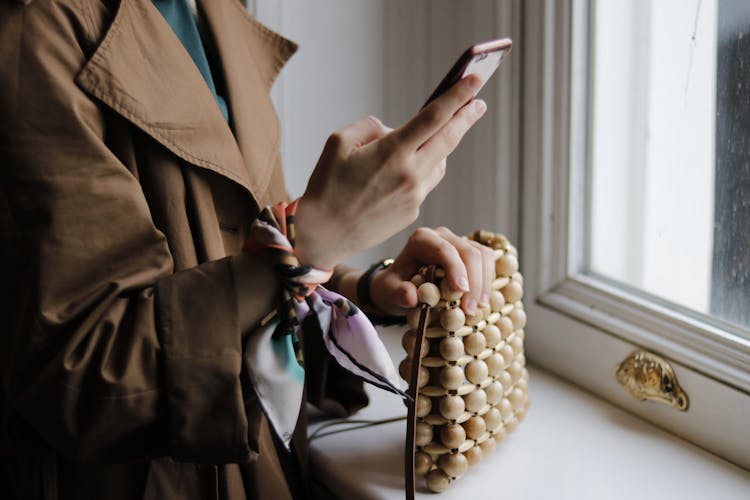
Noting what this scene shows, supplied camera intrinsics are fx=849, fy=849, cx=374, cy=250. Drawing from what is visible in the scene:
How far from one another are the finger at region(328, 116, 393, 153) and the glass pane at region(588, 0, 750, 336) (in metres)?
0.39

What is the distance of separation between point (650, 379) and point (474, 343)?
0.90 feet

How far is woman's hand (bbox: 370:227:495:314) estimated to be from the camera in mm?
853

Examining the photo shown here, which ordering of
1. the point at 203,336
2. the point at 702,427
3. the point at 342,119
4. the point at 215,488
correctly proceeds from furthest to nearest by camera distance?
the point at 342,119
the point at 702,427
the point at 215,488
the point at 203,336

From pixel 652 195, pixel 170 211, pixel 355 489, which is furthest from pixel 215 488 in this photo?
pixel 652 195

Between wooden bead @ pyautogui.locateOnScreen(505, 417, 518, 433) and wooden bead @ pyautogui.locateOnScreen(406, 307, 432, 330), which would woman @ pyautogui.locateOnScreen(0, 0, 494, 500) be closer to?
wooden bead @ pyautogui.locateOnScreen(406, 307, 432, 330)

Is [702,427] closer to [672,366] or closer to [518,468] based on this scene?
[672,366]

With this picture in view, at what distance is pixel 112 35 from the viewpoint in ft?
2.55

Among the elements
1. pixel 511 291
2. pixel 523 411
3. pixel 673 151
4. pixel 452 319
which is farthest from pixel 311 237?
pixel 673 151

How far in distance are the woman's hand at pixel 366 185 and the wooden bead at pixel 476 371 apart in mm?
183

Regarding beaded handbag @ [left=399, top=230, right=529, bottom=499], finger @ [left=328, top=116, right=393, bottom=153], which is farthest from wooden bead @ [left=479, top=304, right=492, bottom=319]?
finger @ [left=328, top=116, right=393, bottom=153]

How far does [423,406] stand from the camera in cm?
87

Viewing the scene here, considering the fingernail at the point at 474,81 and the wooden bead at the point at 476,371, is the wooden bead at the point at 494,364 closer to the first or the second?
the wooden bead at the point at 476,371

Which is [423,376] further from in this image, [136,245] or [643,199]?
[643,199]

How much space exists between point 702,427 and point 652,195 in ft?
0.98
